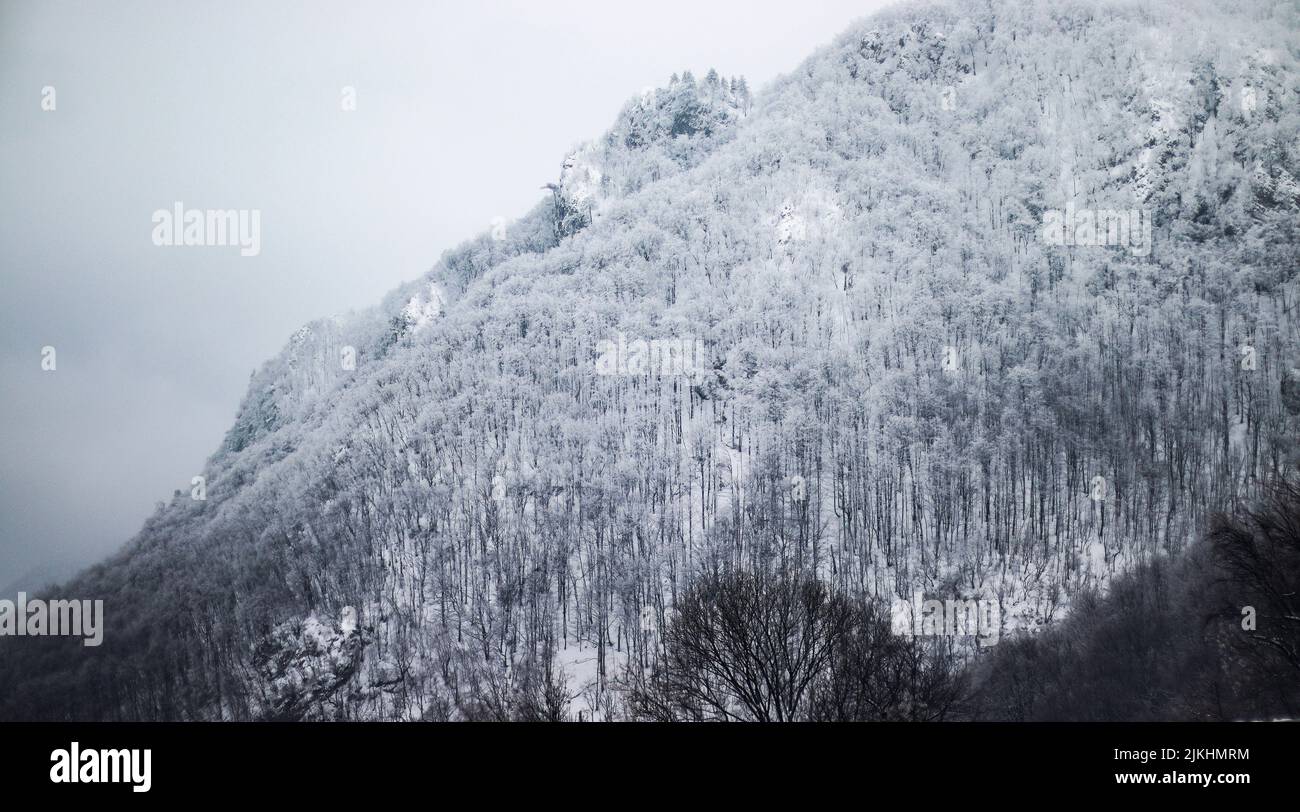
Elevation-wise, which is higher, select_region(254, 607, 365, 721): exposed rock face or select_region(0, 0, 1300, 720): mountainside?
select_region(0, 0, 1300, 720): mountainside

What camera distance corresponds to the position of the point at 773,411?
Result: 8100cm

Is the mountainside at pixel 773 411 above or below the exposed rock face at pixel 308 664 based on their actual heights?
above

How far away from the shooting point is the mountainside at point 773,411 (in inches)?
2283

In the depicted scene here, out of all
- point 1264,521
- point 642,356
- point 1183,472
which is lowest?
point 1264,521

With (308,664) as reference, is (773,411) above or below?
above

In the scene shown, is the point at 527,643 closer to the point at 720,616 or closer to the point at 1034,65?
the point at 720,616

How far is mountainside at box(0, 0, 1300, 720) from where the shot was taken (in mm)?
58000

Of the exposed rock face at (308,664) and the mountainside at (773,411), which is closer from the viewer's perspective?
the exposed rock face at (308,664)

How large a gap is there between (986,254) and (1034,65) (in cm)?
7084

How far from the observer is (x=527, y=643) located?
58250 millimetres

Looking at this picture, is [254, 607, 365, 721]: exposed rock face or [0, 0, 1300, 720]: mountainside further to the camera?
[0, 0, 1300, 720]: mountainside

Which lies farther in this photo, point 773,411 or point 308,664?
point 773,411
